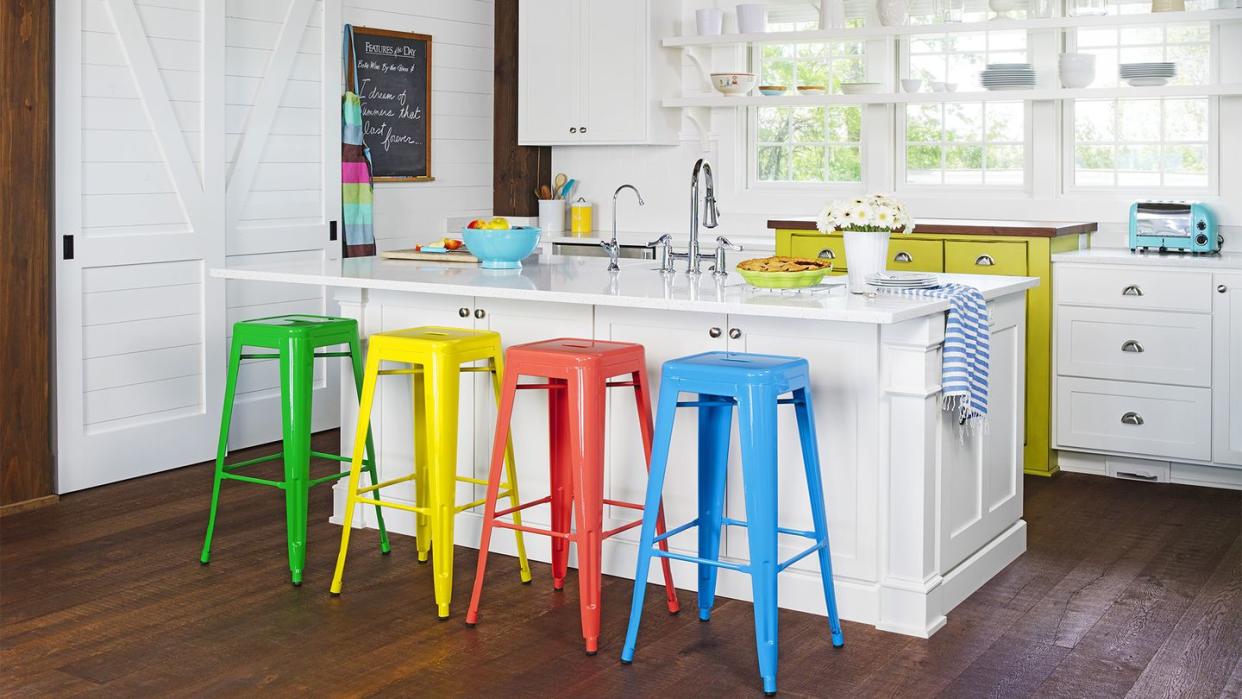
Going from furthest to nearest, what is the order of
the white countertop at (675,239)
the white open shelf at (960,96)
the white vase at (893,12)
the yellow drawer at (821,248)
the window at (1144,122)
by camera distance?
the white countertop at (675,239) → the white vase at (893,12) → the yellow drawer at (821,248) → the window at (1144,122) → the white open shelf at (960,96)

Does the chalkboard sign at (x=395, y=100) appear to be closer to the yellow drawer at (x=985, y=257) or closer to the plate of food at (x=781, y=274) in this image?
the yellow drawer at (x=985, y=257)

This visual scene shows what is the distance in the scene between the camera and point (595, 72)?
6512mm

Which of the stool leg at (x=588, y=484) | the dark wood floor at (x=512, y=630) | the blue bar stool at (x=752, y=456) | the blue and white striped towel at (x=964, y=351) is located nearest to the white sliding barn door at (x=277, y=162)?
the dark wood floor at (x=512, y=630)

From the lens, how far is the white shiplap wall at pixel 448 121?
640 centimetres

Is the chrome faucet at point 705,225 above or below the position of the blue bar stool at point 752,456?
above

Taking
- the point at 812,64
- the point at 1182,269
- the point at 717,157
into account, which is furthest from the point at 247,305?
the point at 1182,269

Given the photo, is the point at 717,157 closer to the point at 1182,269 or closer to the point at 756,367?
the point at 1182,269

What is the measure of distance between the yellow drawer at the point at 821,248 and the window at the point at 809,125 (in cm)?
71

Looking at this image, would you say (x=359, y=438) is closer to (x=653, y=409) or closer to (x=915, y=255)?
(x=653, y=409)

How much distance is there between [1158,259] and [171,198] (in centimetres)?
384

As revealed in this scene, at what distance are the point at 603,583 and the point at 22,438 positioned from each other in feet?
7.39

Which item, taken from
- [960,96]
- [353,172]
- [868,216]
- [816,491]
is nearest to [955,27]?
[960,96]

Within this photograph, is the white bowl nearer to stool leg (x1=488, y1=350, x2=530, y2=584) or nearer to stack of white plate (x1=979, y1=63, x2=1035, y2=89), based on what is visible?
stack of white plate (x1=979, y1=63, x2=1035, y2=89)

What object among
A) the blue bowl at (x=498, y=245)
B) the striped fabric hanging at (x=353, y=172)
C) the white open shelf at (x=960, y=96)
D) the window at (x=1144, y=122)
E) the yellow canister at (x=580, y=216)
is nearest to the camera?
the blue bowl at (x=498, y=245)
